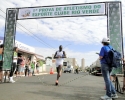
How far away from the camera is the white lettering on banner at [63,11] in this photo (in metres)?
11.5

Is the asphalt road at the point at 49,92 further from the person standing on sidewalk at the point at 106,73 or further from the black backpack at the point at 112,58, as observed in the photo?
the black backpack at the point at 112,58

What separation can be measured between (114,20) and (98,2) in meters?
1.82

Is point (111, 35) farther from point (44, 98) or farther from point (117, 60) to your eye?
point (44, 98)

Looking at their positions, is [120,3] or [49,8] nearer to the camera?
[120,3]

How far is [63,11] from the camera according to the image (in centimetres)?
1202

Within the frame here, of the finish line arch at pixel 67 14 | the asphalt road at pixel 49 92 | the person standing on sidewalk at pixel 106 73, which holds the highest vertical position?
the finish line arch at pixel 67 14

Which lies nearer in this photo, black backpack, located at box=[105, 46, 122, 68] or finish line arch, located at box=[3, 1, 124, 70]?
black backpack, located at box=[105, 46, 122, 68]

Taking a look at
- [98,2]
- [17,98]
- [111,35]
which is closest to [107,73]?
[17,98]

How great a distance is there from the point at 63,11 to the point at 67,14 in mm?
307

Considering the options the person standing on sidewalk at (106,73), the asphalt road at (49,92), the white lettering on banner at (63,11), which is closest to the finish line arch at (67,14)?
the white lettering on banner at (63,11)

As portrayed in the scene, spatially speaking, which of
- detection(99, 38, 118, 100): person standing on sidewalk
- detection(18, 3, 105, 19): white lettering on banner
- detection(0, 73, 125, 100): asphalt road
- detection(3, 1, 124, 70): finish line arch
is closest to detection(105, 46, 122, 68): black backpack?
detection(99, 38, 118, 100): person standing on sidewalk

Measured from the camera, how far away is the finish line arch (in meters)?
10.0

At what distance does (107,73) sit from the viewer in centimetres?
552

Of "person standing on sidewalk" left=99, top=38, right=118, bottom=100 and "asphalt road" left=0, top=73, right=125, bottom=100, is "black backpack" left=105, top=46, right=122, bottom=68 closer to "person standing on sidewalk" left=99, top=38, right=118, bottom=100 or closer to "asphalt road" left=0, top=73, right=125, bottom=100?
"person standing on sidewalk" left=99, top=38, right=118, bottom=100
